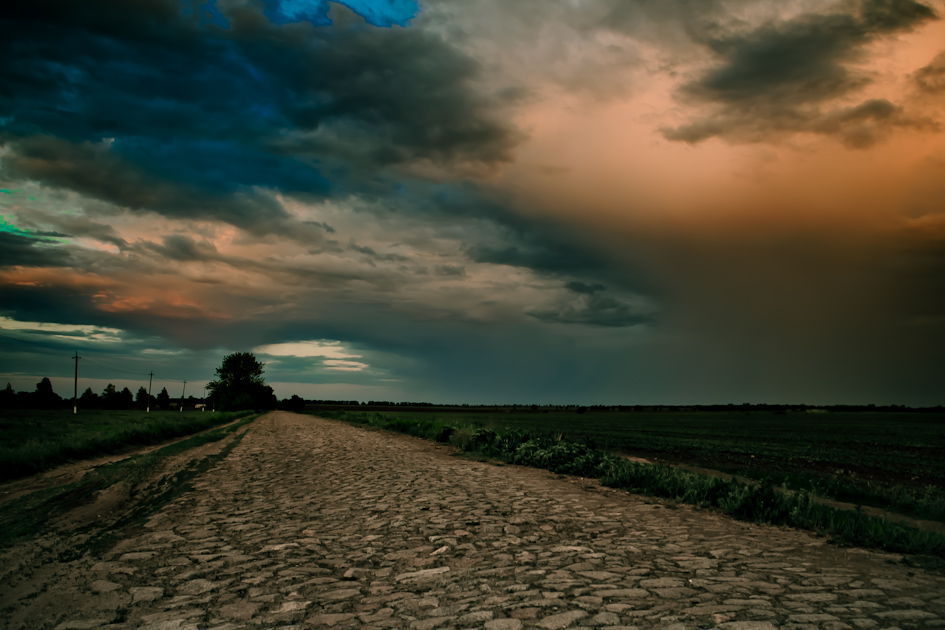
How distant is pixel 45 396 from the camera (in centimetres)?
12369

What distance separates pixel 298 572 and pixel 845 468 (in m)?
24.1

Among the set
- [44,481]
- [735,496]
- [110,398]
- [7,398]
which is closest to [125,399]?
[110,398]

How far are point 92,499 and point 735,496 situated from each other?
1206 cm

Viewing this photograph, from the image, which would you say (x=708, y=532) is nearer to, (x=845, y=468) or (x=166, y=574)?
(x=166, y=574)

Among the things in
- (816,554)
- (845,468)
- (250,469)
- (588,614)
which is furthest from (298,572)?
(845,468)

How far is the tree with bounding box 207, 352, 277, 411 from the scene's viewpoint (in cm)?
11625

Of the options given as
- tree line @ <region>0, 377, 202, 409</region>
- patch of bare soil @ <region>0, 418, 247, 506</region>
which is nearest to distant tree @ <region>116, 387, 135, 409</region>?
tree line @ <region>0, 377, 202, 409</region>

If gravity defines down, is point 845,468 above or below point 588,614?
below

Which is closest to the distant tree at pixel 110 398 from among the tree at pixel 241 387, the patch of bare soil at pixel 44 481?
the tree at pixel 241 387

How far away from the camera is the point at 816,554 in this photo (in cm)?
631

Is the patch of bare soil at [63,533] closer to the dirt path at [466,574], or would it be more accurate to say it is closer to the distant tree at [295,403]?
the dirt path at [466,574]

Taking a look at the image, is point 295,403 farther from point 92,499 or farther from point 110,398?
point 92,499

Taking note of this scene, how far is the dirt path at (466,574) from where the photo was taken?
13.9 ft

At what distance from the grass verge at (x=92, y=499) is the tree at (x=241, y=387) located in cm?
11006
